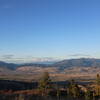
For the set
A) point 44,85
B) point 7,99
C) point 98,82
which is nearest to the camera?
point 7,99

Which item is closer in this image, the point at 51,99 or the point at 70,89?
the point at 51,99

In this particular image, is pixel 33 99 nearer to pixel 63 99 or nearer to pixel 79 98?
pixel 63 99

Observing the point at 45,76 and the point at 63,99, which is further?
the point at 45,76

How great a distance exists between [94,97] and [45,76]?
4123 centimetres

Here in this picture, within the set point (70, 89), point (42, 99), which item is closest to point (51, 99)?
point (42, 99)

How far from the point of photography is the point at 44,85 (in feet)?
568

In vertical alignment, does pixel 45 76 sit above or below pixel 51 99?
above

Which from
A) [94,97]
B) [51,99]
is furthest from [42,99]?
[94,97]

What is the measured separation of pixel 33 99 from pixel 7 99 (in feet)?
54.5

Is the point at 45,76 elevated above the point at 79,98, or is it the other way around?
the point at 45,76

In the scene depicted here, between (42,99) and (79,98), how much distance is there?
81.1 ft

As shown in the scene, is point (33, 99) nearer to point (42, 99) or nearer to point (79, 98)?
point (42, 99)

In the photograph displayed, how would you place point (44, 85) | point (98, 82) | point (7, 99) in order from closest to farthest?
point (7, 99), point (98, 82), point (44, 85)

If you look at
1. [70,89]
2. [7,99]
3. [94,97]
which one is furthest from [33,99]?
[94,97]
